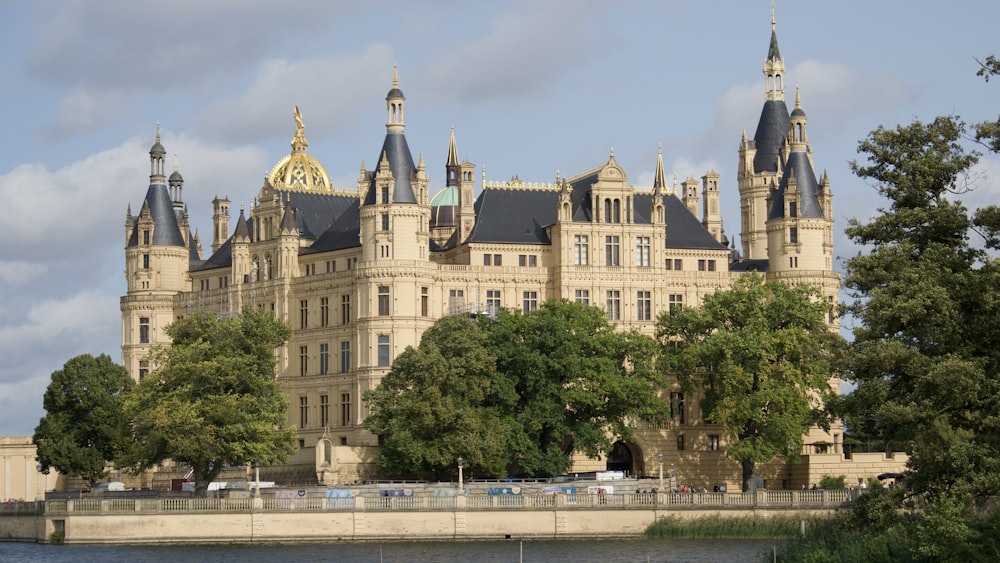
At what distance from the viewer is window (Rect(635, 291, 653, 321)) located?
10138 cm

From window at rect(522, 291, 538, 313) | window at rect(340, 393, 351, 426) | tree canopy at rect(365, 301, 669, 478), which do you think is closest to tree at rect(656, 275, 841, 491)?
tree canopy at rect(365, 301, 669, 478)

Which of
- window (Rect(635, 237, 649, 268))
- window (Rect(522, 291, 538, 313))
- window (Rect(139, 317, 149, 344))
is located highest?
window (Rect(635, 237, 649, 268))

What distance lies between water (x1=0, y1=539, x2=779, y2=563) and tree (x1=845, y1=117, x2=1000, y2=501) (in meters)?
18.4

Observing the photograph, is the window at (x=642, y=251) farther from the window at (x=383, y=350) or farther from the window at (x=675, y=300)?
the window at (x=383, y=350)

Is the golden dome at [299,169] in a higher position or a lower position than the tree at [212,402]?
higher

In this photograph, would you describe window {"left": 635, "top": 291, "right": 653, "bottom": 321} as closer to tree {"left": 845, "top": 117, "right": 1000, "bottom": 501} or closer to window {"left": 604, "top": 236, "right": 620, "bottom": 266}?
window {"left": 604, "top": 236, "right": 620, "bottom": 266}

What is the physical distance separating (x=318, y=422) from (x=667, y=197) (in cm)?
2390

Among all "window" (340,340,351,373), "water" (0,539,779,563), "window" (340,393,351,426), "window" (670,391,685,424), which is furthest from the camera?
"window" (340,340,351,373)

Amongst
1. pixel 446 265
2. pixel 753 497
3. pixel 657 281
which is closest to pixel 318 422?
pixel 446 265

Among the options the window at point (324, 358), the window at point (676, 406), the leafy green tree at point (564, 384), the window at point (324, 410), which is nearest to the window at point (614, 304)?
the window at point (676, 406)

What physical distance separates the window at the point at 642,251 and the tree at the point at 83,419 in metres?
27.9

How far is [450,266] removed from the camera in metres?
99.9

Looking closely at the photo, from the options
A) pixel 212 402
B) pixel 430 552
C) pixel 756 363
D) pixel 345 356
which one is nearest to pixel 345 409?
pixel 345 356

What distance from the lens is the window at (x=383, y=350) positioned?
320 feet
